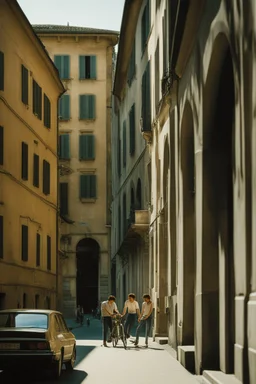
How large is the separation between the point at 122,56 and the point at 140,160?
32.0 feet

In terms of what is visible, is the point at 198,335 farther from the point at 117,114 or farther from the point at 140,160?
the point at 117,114

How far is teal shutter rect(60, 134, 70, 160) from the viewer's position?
6588cm

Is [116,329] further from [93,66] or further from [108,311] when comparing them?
[93,66]

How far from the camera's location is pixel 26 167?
36.7 meters

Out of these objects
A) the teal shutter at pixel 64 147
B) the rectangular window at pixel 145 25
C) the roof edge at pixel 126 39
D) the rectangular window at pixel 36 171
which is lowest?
the rectangular window at pixel 36 171

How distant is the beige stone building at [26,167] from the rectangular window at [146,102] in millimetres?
4650

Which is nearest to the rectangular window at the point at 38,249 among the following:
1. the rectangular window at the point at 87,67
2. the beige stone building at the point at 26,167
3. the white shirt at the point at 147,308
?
the beige stone building at the point at 26,167

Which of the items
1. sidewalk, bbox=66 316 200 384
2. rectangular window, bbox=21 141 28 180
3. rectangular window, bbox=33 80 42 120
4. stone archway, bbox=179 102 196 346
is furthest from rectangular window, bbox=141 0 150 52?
Result: stone archway, bbox=179 102 196 346

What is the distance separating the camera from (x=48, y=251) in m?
42.0

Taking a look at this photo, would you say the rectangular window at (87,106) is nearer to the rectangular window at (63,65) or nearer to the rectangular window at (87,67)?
the rectangular window at (87,67)

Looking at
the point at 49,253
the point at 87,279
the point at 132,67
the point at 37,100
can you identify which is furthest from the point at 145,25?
the point at 87,279

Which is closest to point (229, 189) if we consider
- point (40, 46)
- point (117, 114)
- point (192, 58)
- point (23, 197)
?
point (192, 58)

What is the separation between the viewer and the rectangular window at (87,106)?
2603 inches

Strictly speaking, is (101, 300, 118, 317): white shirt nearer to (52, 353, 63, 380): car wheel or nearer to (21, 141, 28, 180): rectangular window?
(21, 141, 28, 180): rectangular window
